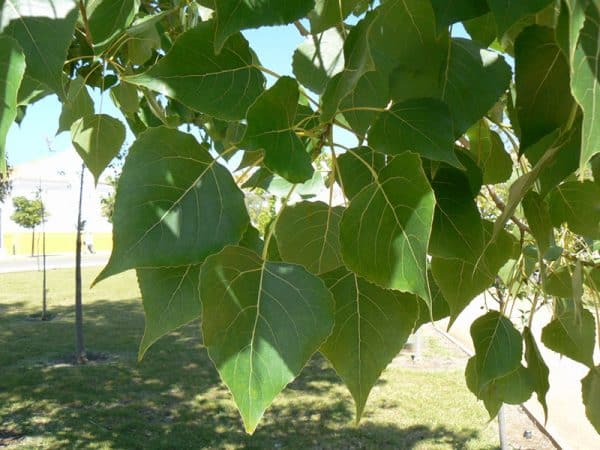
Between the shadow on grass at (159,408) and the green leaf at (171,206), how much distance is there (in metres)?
3.02

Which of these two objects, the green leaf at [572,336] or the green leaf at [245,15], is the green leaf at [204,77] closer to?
the green leaf at [245,15]

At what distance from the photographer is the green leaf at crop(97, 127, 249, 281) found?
36cm

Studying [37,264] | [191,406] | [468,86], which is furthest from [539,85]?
[37,264]

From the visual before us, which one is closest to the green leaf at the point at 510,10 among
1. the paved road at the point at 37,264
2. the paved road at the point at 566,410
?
the paved road at the point at 566,410

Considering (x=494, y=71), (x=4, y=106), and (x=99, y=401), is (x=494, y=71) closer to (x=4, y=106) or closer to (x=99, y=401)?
(x=4, y=106)

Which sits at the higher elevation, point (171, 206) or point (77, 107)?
point (77, 107)

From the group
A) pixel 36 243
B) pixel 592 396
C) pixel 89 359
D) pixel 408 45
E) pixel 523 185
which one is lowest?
pixel 89 359

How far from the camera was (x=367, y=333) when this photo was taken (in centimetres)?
44

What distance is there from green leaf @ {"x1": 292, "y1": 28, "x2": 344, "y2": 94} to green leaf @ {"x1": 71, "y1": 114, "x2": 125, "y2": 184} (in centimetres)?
22

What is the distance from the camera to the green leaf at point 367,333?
0.43 meters

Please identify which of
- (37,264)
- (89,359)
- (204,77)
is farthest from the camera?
(37,264)

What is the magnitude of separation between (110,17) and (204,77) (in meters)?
0.15

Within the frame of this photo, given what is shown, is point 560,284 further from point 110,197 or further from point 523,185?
point 110,197

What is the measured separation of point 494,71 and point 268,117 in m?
0.17
